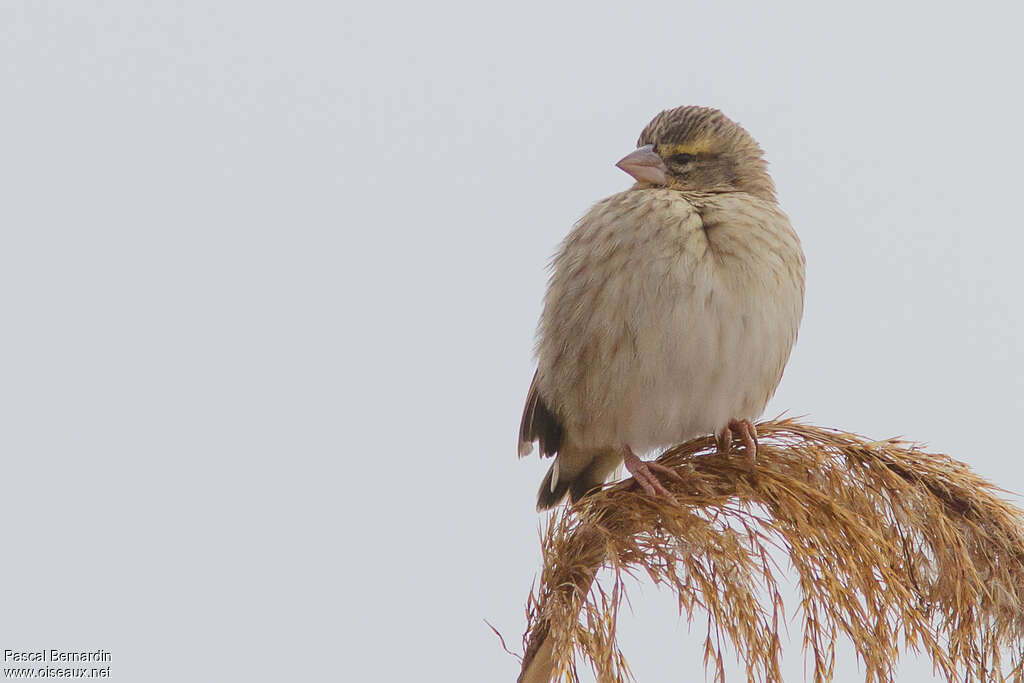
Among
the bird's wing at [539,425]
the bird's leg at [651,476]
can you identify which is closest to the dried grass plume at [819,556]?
the bird's leg at [651,476]

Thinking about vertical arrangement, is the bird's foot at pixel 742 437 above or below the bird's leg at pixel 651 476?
above

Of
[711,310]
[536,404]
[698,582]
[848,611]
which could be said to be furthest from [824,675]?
[536,404]

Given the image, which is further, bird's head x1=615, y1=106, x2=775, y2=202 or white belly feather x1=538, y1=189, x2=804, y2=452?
bird's head x1=615, y1=106, x2=775, y2=202

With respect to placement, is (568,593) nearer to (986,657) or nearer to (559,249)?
(986,657)

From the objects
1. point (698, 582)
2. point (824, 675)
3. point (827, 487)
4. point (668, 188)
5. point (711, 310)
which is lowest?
point (824, 675)

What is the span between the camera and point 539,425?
12.2ft

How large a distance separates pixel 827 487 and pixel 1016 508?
0.41 meters

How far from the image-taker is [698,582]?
230 centimetres

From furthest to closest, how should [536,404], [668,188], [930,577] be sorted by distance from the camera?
[536,404], [668,188], [930,577]

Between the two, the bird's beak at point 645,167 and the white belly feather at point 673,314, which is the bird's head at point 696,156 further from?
the white belly feather at point 673,314

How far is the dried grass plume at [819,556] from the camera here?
2273 millimetres

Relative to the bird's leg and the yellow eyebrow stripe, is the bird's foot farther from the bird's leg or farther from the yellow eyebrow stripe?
the yellow eyebrow stripe

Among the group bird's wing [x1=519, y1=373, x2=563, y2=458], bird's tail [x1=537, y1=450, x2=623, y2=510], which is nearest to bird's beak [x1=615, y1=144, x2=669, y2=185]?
bird's wing [x1=519, y1=373, x2=563, y2=458]

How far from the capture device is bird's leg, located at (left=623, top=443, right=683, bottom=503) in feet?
8.49
